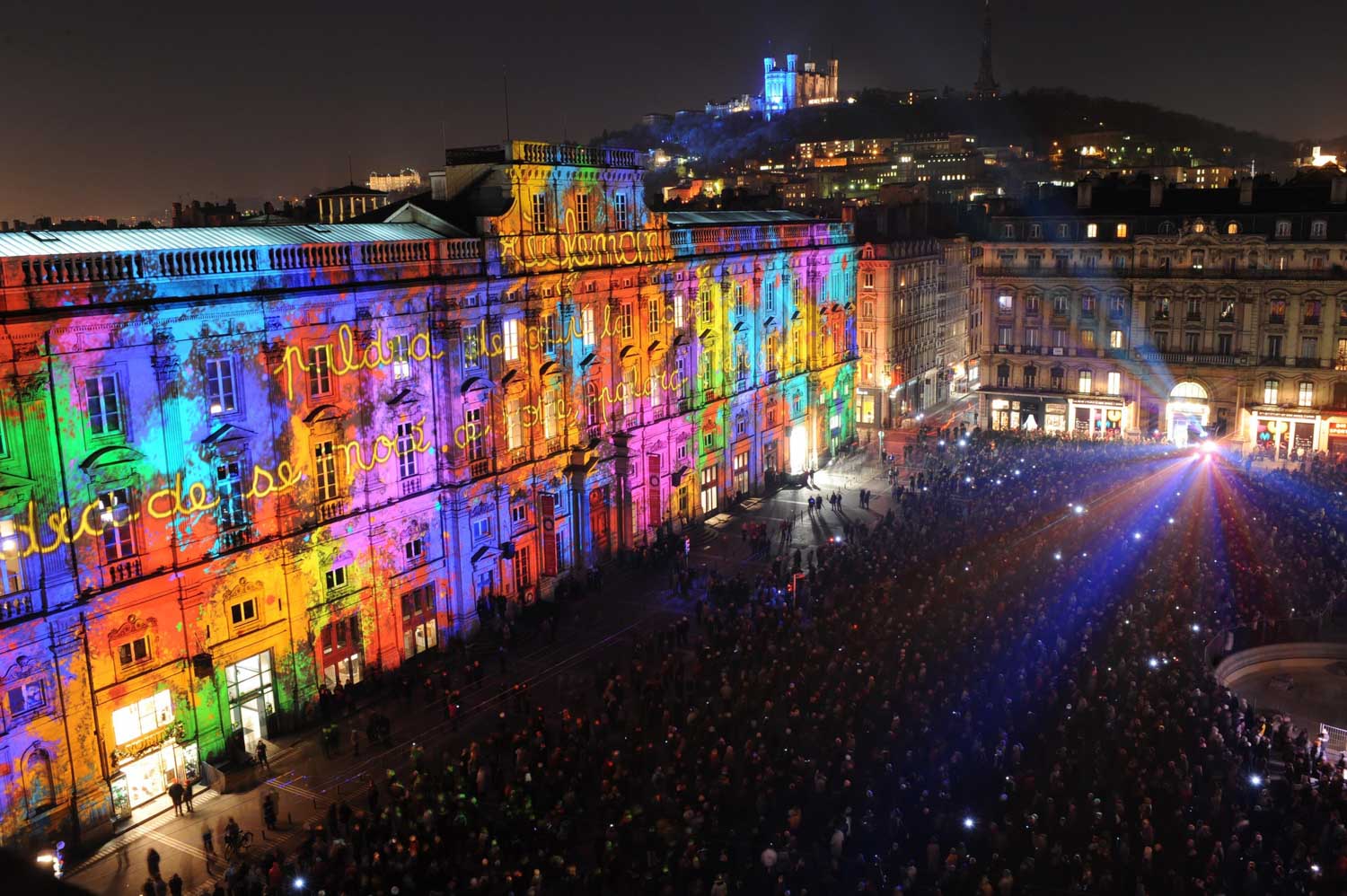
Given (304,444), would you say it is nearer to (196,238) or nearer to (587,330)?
(196,238)

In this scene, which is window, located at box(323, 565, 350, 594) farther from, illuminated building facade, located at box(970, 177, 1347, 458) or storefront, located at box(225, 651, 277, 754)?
illuminated building facade, located at box(970, 177, 1347, 458)

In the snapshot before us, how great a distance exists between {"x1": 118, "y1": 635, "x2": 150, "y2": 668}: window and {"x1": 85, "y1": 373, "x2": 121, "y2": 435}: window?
19.8 ft

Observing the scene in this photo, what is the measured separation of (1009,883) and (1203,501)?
122 feet

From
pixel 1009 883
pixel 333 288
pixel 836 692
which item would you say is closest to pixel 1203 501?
pixel 836 692

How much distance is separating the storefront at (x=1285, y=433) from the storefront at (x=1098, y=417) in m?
7.99

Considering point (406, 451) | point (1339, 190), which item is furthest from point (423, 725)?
point (1339, 190)

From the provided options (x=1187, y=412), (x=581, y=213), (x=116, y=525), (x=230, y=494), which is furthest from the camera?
(x=1187, y=412)

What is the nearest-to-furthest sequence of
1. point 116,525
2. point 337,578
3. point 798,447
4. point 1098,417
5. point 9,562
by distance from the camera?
point 9,562 → point 116,525 → point 337,578 → point 798,447 → point 1098,417

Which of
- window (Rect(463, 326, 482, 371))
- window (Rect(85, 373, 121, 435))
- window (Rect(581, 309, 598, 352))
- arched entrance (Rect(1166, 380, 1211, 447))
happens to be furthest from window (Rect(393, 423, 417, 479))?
arched entrance (Rect(1166, 380, 1211, 447))

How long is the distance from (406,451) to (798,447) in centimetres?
3431

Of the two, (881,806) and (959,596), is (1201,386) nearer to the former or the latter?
(959,596)

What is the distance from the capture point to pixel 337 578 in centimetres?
3706

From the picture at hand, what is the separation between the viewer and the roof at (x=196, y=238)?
30.5 meters

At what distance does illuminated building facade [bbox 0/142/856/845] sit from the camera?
95.1 ft
